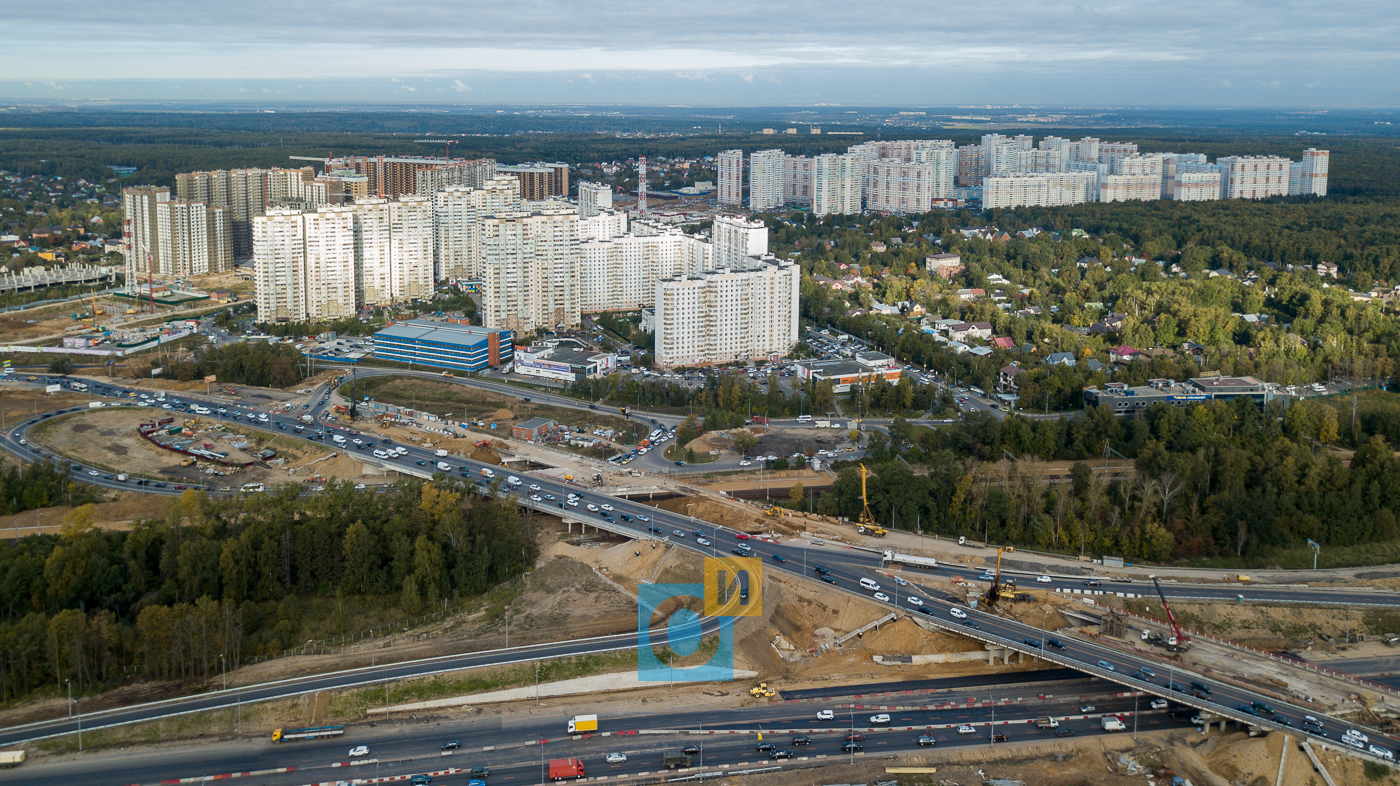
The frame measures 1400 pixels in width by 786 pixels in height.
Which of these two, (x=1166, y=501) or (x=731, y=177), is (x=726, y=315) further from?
(x=731, y=177)

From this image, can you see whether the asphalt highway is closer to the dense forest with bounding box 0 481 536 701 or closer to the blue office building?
the dense forest with bounding box 0 481 536 701

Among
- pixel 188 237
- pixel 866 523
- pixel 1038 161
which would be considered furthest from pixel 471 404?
pixel 1038 161

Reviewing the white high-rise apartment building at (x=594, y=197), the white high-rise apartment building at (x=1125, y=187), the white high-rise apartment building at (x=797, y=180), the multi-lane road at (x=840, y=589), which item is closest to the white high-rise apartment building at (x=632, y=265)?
the multi-lane road at (x=840, y=589)

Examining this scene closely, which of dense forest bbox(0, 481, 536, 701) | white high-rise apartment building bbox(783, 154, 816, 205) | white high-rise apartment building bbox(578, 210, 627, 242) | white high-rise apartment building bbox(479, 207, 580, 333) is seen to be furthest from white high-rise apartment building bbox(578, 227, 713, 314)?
white high-rise apartment building bbox(783, 154, 816, 205)

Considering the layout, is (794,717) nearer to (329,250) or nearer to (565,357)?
(565,357)

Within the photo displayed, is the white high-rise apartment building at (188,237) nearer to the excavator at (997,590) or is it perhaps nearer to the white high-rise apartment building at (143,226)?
the white high-rise apartment building at (143,226)

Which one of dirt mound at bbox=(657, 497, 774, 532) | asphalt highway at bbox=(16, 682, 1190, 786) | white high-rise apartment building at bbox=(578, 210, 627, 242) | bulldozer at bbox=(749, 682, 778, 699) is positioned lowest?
asphalt highway at bbox=(16, 682, 1190, 786)

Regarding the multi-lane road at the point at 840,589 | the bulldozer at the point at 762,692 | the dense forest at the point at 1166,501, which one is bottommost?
the bulldozer at the point at 762,692
